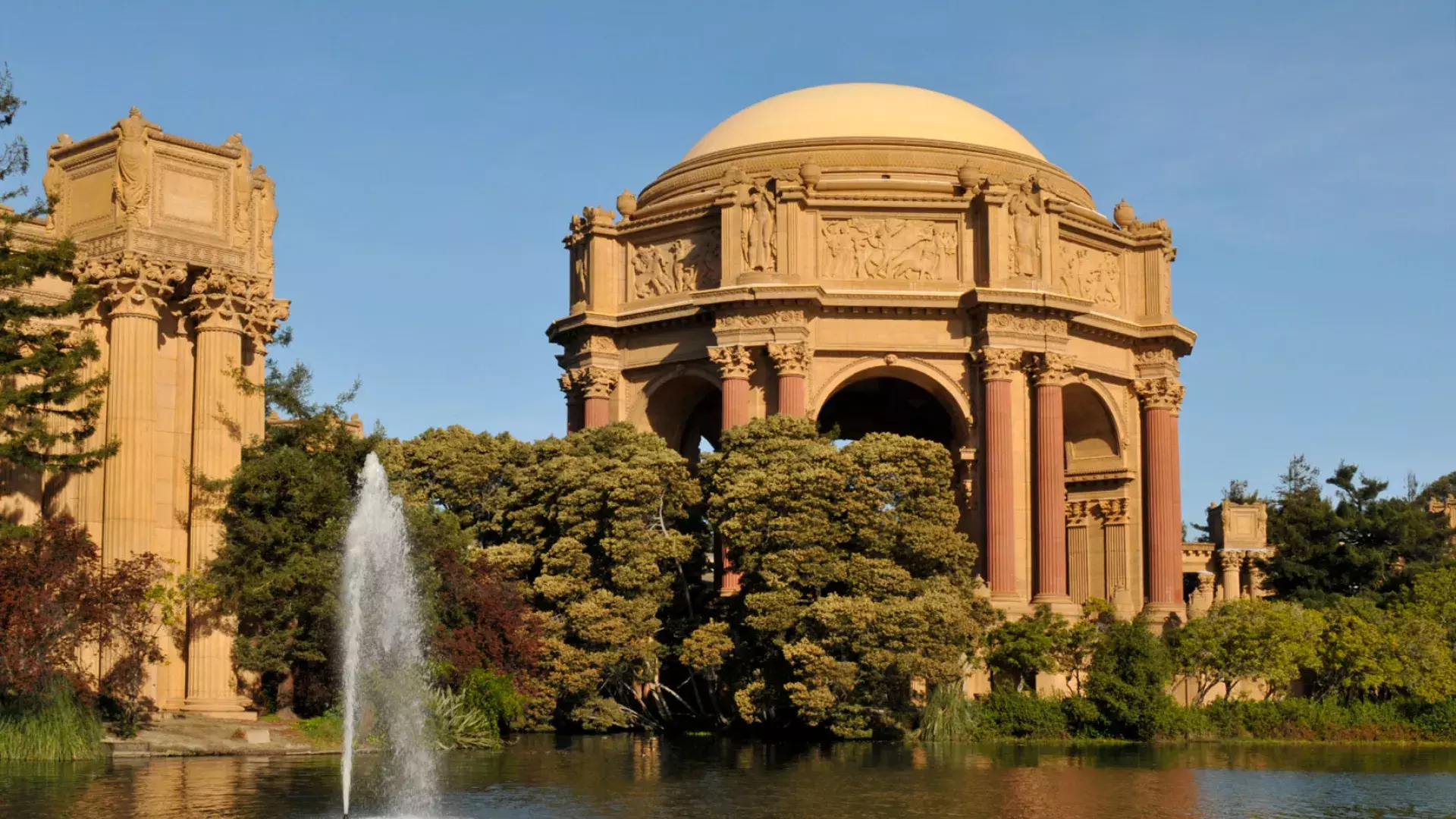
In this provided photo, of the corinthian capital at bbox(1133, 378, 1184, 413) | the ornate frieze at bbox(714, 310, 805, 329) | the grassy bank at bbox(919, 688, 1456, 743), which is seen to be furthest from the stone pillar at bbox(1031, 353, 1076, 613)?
the grassy bank at bbox(919, 688, 1456, 743)

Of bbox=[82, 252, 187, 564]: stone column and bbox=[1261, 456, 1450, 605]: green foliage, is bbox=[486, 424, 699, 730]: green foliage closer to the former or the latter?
bbox=[82, 252, 187, 564]: stone column

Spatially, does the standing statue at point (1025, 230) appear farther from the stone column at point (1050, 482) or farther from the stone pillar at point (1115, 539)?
the stone pillar at point (1115, 539)

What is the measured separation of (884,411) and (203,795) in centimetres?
4744

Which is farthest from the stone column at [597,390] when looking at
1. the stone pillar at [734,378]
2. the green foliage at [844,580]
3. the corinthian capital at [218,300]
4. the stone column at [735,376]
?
the corinthian capital at [218,300]

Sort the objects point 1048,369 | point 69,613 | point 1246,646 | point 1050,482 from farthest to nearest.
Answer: point 1048,369
point 1050,482
point 1246,646
point 69,613

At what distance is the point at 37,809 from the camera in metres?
22.9

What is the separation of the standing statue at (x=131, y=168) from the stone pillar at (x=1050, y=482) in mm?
32036

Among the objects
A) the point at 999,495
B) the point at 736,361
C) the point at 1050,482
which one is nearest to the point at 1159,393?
the point at 1050,482

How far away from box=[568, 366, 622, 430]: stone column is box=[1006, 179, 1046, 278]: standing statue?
1414 centimetres

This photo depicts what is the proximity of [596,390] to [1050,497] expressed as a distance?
615 inches

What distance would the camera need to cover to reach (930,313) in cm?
5894

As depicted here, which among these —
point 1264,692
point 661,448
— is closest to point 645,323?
point 661,448

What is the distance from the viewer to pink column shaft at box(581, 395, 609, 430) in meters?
62.6

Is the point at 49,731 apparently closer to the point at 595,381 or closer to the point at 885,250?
the point at 595,381
